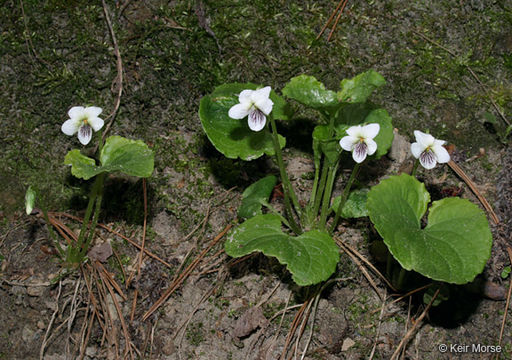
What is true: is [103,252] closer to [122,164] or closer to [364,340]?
[122,164]

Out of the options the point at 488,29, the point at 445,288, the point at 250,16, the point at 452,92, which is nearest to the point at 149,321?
the point at 445,288

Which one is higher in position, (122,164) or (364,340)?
(122,164)

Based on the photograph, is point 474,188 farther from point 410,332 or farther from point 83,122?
point 83,122

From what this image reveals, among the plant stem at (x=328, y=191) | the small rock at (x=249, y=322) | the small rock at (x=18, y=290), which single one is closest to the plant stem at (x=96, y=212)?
the small rock at (x=18, y=290)

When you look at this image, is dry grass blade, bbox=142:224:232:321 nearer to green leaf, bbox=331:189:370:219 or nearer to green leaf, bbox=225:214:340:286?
green leaf, bbox=225:214:340:286

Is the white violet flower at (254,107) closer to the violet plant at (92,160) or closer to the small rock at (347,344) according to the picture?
the violet plant at (92,160)

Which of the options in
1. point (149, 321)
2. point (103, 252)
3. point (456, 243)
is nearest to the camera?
point (456, 243)
